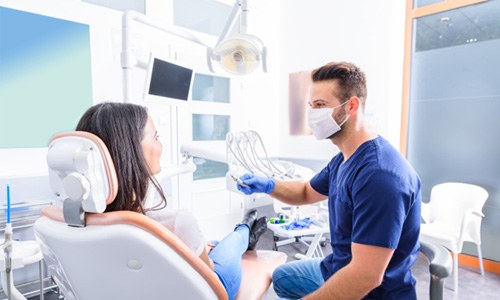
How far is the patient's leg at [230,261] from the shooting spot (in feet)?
3.32

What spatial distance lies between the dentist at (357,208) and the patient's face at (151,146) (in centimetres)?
53

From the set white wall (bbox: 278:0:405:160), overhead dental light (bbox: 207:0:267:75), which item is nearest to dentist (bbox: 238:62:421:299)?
overhead dental light (bbox: 207:0:267:75)

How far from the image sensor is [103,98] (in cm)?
243

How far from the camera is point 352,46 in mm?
3113

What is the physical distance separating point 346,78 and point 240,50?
52 centimetres

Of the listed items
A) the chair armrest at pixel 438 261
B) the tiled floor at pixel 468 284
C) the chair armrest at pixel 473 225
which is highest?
the chair armrest at pixel 438 261

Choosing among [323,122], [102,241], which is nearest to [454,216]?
[323,122]

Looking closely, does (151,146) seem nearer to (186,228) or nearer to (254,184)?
(186,228)

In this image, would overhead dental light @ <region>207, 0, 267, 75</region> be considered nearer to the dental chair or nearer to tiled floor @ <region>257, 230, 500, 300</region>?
the dental chair

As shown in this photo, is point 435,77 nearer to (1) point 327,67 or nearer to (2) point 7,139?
(1) point 327,67

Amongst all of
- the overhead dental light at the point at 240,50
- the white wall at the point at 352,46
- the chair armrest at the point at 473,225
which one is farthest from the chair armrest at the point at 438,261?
the white wall at the point at 352,46

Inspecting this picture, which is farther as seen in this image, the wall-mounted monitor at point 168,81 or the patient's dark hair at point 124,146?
the wall-mounted monitor at point 168,81

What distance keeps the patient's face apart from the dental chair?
26 centimetres

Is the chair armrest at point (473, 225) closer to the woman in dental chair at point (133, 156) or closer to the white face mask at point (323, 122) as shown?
the white face mask at point (323, 122)
